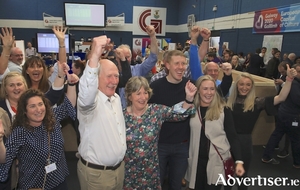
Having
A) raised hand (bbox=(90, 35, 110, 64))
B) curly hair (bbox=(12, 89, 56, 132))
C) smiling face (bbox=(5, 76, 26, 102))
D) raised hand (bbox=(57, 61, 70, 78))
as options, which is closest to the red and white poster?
smiling face (bbox=(5, 76, 26, 102))

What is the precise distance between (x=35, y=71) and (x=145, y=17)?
1387 cm

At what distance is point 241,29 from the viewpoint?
981 centimetres

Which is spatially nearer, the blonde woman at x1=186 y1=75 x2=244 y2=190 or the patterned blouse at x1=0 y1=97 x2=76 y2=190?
the patterned blouse at x1=0 y1=97 x2=76 y2=190

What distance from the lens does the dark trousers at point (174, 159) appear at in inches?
86.3

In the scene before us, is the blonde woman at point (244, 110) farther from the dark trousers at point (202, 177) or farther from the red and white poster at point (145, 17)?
the red and white poster at point (145, 17)

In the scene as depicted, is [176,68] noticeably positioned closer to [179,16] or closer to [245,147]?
[245,147]

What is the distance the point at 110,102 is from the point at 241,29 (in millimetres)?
9334

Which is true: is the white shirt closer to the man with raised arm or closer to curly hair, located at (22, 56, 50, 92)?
the man with raised arm

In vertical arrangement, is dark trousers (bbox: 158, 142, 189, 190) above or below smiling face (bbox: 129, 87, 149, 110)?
below

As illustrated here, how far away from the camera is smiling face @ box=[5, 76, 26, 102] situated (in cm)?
214

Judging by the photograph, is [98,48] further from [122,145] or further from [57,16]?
[57,16]

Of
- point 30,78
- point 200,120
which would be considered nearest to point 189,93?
point 200,120

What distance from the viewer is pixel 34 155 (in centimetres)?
168

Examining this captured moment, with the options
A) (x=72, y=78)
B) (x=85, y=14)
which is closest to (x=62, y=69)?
(x=72, y=78)
